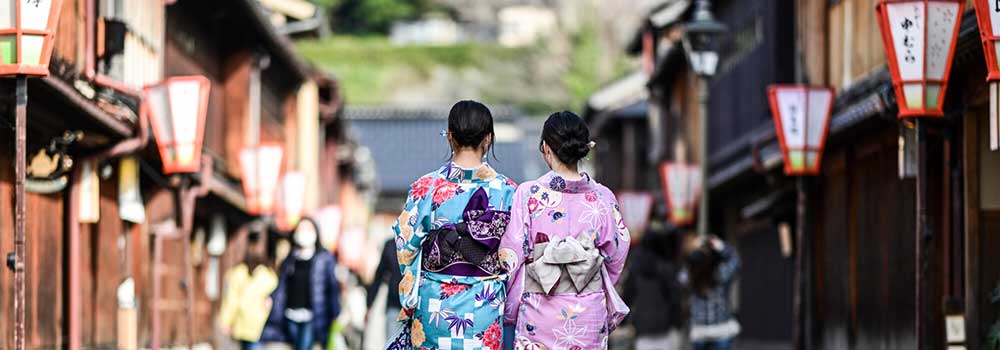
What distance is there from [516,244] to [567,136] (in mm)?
624

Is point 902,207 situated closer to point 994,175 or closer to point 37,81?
point 994,175

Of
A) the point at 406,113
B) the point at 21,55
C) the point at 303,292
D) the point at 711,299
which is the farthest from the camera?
the point at 406,113

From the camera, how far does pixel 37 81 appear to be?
40.1 feet

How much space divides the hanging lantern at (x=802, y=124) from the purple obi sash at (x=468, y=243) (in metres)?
7.98

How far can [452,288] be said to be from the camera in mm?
8258

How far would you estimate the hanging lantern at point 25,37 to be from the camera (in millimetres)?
10297

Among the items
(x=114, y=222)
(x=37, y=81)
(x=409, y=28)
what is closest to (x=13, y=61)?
(x=37, y=81)

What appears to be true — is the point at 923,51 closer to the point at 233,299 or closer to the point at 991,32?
the point at 991,32

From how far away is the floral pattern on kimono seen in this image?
26.9ft

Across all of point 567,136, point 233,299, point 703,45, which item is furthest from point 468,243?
point 703,45

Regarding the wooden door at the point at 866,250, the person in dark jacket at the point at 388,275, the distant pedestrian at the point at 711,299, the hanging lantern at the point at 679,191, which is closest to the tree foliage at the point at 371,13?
the hanging lantern at the point at 679,191

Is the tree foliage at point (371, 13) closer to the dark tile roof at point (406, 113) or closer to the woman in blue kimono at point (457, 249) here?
the dark tile roof at point (406, 113)

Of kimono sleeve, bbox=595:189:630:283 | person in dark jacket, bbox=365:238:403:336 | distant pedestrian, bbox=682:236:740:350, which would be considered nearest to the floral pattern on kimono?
kimono sleeve, bbox=595:189:630:283

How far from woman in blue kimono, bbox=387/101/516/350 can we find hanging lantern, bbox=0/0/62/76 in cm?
322
